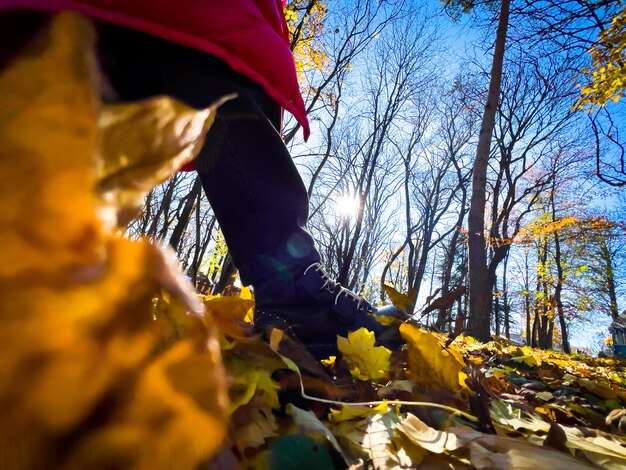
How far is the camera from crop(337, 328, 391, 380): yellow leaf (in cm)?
88

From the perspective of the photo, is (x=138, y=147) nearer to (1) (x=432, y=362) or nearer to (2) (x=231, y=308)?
(2) (x=231, y=308)

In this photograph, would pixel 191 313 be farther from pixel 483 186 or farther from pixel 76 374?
pixel 483 186

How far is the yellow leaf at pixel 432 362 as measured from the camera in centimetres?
78

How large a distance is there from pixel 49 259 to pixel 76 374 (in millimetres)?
57

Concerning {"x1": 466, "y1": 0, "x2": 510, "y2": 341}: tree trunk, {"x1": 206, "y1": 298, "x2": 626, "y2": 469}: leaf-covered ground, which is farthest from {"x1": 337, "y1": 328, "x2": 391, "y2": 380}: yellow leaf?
{"x1": 466, "y1": 0, "x2": 510, "y2": 341}: tree trunk

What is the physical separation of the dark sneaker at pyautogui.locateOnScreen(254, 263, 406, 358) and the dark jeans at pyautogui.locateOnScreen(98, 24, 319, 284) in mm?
45

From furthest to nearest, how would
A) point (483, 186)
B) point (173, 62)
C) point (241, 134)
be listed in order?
point (483, 186) < point (241, 134) < point (173, 62)

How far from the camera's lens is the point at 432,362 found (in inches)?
31.7

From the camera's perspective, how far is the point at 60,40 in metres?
0.25

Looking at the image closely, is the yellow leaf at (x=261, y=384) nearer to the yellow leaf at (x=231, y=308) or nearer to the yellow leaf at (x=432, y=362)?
the yellow leaf at (x=231, y=308)

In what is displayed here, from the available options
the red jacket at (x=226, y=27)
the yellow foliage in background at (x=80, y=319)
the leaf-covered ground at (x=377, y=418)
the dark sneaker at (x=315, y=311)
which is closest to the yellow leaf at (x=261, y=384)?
the leaf-covered ground at (x=377, y=418)

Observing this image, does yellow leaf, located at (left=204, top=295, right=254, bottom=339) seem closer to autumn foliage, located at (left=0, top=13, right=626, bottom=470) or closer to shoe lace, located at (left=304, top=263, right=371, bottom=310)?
autumn foliage, located at (left=0, top=13, right=626, bottom=470)

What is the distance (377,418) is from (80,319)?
49cm

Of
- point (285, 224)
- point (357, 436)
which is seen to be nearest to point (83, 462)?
point (357, 436)
